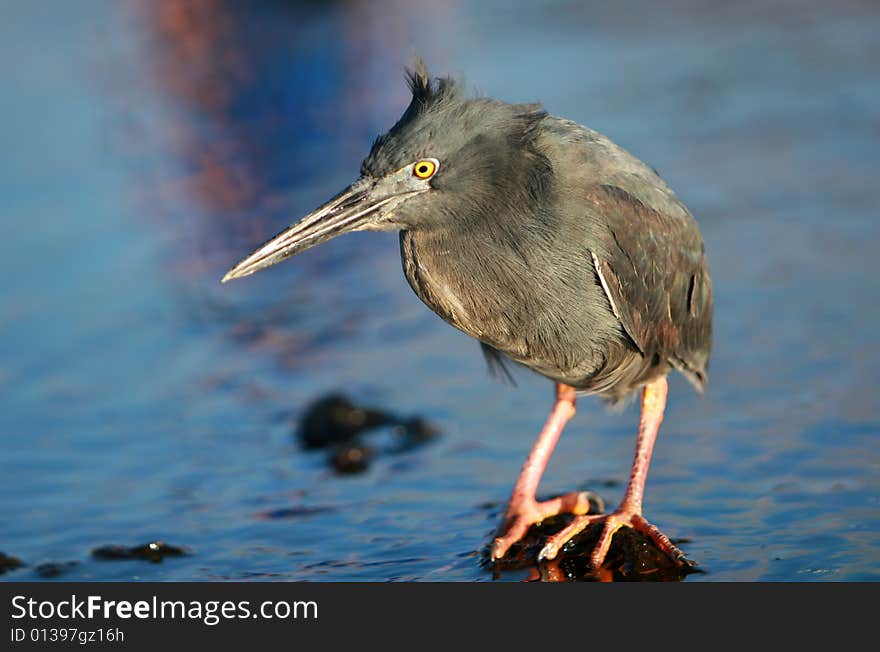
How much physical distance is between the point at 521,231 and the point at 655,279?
2.96 feet

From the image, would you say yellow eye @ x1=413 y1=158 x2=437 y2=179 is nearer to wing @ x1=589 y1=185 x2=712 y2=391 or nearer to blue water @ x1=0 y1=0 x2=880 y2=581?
wing @ x1=589 y1=185 x2=712 y2=391

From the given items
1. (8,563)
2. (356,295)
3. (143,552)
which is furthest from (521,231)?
(356,295)

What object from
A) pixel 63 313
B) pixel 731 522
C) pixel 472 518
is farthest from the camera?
pixel 63 313

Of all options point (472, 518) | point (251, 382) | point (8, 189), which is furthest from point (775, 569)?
point (8, 189)

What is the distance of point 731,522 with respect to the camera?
659 centimetres

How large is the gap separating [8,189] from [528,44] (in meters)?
6.13

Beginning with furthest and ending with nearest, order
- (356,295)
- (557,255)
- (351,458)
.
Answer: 1. (356,295)
2. (351,458)
3. (557,255)

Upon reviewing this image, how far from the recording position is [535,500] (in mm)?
6812

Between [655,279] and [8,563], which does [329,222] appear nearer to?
[655,279]

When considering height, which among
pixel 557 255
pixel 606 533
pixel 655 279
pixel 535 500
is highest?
pixel 655 279

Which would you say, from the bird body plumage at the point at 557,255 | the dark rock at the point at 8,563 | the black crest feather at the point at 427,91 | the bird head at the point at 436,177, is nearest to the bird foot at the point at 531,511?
the bird body plumage at the point at 557,255

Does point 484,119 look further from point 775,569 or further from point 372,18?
point 372,18

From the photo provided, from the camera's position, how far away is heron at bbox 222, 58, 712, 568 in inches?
229

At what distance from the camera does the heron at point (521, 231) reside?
583cm
